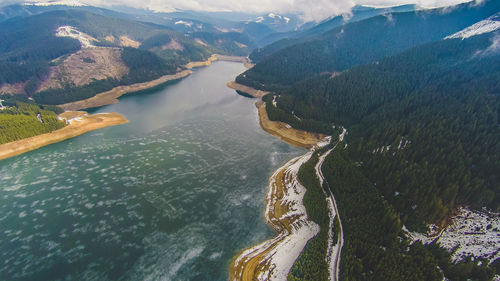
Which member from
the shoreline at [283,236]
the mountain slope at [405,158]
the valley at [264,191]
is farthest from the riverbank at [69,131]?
the shoreline at [283,236]

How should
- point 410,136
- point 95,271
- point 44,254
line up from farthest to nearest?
point 410,136 → point 44,254 → point 95,271

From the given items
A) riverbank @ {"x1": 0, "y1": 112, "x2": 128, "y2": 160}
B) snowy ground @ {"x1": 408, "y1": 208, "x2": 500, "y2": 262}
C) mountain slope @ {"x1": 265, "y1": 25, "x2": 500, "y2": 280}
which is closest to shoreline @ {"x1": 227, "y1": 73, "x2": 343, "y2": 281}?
mountain slope @ {"x1": 265, "y1": 25, "x2": 500, "y2": 280}

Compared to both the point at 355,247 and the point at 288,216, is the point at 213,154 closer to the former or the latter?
the point at 288,216

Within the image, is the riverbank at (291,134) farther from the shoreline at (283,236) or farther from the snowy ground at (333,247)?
the snowy ground at (333,247)

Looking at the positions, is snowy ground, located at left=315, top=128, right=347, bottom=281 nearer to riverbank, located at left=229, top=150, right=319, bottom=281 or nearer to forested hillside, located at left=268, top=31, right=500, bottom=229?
riverbank, located at left=229, top=150, right=319, bottom=281

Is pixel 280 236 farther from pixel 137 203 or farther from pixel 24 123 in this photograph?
pixel 24 123

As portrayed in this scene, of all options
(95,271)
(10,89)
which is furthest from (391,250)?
(10,89)
